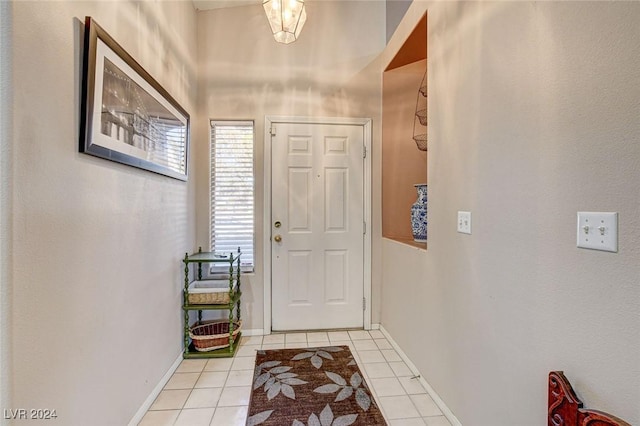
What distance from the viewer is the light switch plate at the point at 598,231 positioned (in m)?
0.81

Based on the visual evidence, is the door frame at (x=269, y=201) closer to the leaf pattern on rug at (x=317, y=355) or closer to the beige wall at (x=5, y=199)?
the leaf pattern on rug at (x=317, y=355)

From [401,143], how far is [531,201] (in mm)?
1862

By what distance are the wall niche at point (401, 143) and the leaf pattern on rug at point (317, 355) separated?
1.10 metres

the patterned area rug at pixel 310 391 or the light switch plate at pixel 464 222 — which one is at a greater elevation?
the light switch plate at pixel 464 222

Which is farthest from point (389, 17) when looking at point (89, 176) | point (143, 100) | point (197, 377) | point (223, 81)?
point (197, 377)

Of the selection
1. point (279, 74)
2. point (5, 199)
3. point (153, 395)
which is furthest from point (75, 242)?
point (279, 74)

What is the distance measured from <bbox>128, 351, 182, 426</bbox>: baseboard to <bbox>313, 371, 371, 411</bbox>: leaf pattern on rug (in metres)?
0.99

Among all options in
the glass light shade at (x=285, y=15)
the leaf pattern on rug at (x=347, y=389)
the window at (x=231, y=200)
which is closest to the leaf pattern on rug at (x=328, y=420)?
the leaf pattern on rug at (x=347, y=389)

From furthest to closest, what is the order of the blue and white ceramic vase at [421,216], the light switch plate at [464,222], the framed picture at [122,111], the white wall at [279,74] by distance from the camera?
the white wall at [279,74] < the blue and white ceramic vase at [421,216] < the light switch plate at [464,222] < the framed picture at [122,111]

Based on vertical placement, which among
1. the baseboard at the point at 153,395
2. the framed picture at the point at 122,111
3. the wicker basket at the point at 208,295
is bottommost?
the baseboard at the point at 153,395

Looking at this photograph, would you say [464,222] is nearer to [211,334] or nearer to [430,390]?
[430,390]

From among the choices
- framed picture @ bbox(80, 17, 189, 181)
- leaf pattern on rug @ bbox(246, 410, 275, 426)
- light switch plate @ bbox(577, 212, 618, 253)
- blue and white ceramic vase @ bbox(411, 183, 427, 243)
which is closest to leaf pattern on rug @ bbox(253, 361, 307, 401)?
leaf pattern on rug @ bbox(246, 410, 275, 426)

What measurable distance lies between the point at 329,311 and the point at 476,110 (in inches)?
86.4

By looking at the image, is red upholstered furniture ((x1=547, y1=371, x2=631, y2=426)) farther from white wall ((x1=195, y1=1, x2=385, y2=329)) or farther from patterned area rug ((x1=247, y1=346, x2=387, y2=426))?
white wall ((x1=195, y1=1, x2=385, y2=329))
